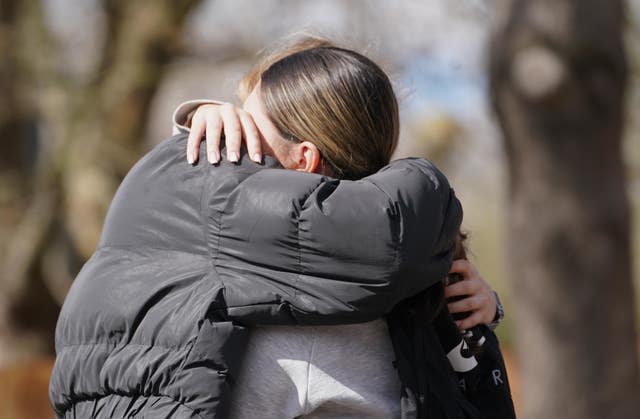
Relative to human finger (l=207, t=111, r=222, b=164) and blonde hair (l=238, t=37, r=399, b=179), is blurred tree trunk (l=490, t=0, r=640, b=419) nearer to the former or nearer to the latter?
blonde hair (l=238, t=37, r=399, b=179)

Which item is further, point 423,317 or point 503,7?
point 503,7

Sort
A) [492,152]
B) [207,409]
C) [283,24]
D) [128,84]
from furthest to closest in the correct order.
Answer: [492,152] → [283,24] → [128,84] → [207,409]

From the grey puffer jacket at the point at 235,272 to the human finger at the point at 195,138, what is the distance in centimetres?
2

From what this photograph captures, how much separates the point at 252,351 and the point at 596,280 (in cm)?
427

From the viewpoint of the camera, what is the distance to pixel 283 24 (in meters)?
9.80

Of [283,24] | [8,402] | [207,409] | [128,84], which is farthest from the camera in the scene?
[283,24]

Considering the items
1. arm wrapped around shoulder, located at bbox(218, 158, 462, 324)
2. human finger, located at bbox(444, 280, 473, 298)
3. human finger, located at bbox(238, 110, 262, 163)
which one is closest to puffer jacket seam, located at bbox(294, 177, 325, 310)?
arm wrapped around shoulder, located at bbox(218, 158, 462, 324)

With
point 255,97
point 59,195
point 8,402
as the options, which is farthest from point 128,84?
point 255,97

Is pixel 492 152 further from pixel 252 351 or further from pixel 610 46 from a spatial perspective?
pixel 252 351

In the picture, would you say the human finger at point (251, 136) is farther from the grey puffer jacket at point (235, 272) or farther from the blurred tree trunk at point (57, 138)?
the blurred tree trunk at point (57, 138)

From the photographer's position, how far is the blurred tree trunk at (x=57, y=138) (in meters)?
8.71

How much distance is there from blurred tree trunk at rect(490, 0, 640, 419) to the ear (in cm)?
374

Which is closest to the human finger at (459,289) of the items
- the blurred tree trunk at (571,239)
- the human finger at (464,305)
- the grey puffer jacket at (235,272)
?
the human finger at (464,305)

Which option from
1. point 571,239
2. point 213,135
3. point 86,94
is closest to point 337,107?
point 213,135
